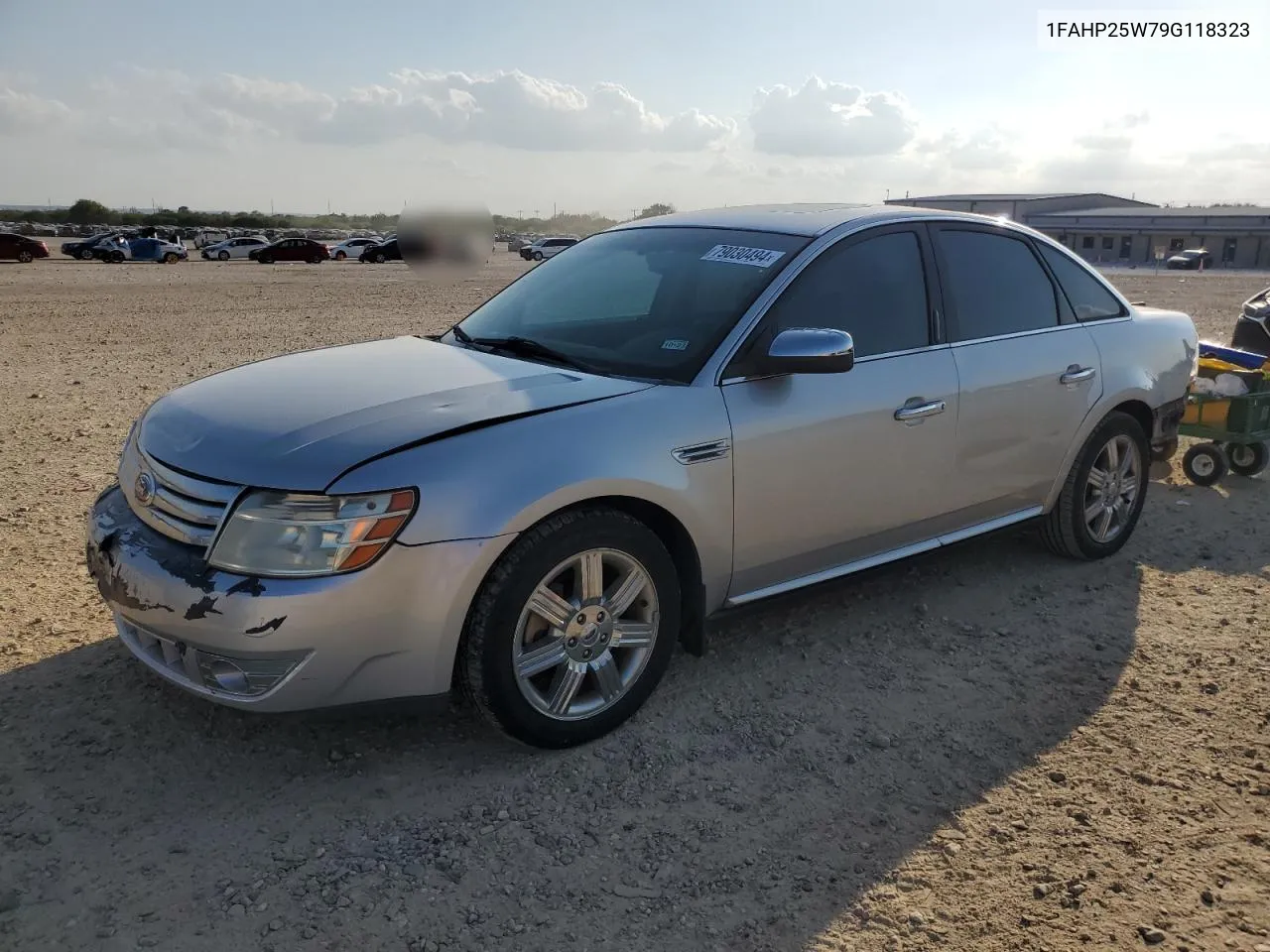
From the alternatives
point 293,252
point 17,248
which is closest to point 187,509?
point 17,248

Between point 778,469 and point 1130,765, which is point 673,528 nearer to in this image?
point 778,469

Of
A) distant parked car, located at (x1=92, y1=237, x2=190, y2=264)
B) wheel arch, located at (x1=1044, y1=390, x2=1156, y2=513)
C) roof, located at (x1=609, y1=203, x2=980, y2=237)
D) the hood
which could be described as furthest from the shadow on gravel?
distant parked car, located at (x1=92, y1=237, x2=190, y2=264)

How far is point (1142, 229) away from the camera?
77625 millimetres

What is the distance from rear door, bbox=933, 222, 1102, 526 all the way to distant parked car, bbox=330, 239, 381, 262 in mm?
46580

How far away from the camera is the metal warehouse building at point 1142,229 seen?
73750 millimetres

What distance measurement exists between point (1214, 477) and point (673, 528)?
502 centimetres

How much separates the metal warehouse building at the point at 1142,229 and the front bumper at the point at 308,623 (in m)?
72.8

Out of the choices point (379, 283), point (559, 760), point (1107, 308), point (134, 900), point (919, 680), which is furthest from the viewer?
point (379, 283)

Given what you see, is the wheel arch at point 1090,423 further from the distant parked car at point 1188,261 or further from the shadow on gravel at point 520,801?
the distant parked car at point 1188,261

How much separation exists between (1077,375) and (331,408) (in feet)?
11.3

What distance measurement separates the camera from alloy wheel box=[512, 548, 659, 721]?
126 inches

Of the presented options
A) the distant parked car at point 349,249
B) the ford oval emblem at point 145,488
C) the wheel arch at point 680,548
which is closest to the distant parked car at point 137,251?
the distant parked car at point 349,249

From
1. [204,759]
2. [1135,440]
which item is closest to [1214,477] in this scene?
[1135,440]

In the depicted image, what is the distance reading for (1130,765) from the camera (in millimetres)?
3373
